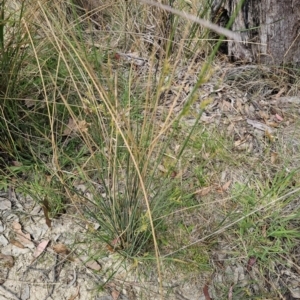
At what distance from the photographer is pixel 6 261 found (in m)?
1.52

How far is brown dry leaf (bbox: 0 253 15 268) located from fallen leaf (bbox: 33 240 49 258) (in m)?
0.09

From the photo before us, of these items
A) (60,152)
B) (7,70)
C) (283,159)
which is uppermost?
(7,70)

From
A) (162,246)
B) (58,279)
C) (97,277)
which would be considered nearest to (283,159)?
(162,246)

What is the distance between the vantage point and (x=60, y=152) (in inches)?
70.1

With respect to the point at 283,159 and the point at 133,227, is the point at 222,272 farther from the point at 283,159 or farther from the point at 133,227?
the point at 283,159

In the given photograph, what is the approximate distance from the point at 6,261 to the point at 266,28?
5.50 ft

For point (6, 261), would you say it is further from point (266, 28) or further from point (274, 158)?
point (266, 28)

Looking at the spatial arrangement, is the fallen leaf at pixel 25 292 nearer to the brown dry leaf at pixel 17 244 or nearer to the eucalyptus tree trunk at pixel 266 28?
the brown dry leaf at pixel 17 244

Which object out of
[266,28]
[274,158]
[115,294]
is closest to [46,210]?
[115,294]

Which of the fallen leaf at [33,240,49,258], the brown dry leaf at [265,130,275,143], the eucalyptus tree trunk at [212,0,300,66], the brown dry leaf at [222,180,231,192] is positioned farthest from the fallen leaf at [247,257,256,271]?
the eucalyptus tree trunk at [212,0,300,66]

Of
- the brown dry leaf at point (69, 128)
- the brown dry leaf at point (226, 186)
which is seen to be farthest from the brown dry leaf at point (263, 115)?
the brown dry leaf at point (69, 128)

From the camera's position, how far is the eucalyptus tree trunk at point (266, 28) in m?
2.07

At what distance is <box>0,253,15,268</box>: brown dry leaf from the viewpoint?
1512 millimetres

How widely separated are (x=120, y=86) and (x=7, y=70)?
61cm
